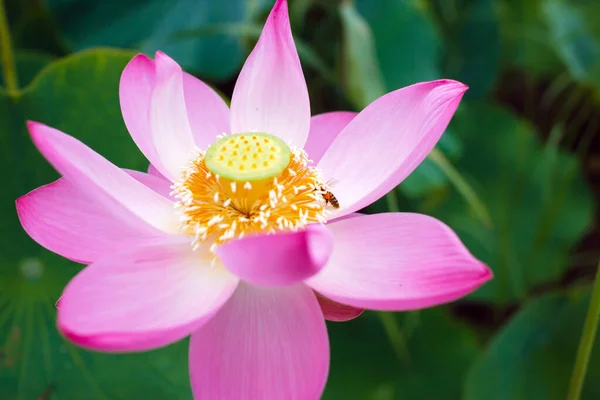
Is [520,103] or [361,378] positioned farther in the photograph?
[520,103]

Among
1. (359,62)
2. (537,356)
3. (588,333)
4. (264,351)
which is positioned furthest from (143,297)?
(537,356)

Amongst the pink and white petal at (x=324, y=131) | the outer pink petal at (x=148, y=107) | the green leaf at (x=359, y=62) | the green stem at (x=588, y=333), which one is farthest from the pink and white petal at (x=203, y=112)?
the green stem at (x=588, y=333)

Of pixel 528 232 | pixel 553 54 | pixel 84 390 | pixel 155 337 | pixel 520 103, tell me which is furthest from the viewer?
pixel 520 103

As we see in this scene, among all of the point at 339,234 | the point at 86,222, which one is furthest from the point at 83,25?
the point at 339,234

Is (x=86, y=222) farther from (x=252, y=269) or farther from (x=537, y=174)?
(x=537, y=174)

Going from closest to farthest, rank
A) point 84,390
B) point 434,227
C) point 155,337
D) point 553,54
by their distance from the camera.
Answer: point 155,337 < point 434,227 < point 84,390 < point 553,54

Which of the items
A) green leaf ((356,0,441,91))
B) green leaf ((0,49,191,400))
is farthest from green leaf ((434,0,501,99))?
green leaf ((0,49,191,400))

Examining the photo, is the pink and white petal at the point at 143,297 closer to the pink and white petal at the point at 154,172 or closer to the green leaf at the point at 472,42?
the pink and white petal at the point at 154,172
